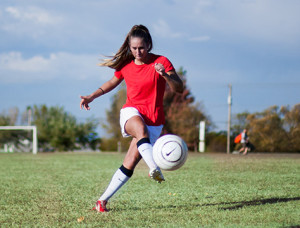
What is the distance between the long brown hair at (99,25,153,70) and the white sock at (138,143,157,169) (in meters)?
1.28

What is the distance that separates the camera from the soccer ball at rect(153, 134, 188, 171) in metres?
4.02

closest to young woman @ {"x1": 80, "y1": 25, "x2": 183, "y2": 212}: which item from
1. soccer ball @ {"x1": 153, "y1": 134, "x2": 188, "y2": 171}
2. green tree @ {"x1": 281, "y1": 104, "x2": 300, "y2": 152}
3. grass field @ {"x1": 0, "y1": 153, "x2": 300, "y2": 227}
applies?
soccer ball @ {"x1": 153, "y1": 134, "x2": 188, "y2": 171}

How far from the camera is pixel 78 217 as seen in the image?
4.52 m

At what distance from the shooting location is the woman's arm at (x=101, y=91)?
16.7 feet

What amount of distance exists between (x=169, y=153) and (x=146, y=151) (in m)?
0.29

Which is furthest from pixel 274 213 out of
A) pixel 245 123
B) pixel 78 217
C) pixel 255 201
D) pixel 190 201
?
pixel 245 123

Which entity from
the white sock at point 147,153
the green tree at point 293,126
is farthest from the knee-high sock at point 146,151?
the green tree at point 293,126

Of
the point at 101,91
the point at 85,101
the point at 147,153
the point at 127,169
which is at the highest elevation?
the point at 101,91

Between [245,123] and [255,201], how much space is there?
35.0m

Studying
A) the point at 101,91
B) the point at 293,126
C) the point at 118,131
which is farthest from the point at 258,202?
the point at 118,131

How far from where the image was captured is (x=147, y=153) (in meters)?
4.15

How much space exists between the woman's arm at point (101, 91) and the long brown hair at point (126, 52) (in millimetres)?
212

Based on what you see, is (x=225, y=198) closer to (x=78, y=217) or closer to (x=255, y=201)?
(x=255, y=201)

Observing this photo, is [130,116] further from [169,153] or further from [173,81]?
[169,153]
